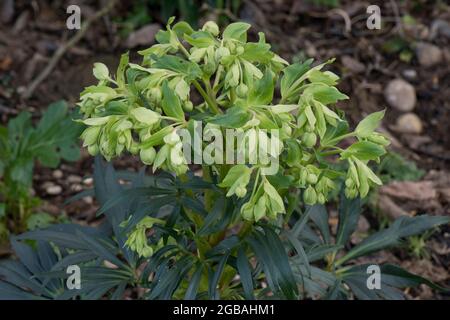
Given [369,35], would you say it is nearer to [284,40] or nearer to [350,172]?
[284,40]

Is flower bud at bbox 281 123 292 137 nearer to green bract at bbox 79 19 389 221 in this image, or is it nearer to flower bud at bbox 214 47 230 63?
green bract at bbox 79 19 389 221

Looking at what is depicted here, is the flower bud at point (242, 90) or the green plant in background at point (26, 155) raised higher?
the flower bud at point (242, 90)

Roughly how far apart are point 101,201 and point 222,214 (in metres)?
0.59

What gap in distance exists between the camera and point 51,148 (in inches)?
112

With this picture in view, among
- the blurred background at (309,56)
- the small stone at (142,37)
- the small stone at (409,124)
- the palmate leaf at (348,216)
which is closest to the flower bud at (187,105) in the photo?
the palmate leaf at (348,216)

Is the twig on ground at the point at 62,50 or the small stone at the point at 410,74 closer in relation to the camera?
the twig on ground at the point at 62,50

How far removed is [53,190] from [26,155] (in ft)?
0.98

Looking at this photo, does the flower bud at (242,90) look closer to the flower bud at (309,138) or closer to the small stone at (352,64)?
the flower bud at (309,138)

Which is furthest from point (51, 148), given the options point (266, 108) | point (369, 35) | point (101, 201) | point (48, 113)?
point (369, 35)

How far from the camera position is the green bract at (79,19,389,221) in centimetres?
153

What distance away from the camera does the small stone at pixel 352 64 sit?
3.63 metres

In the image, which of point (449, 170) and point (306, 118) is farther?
point (449, 170)

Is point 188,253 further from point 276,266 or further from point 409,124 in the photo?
point 409,124

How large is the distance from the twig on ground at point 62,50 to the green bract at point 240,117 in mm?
1837
